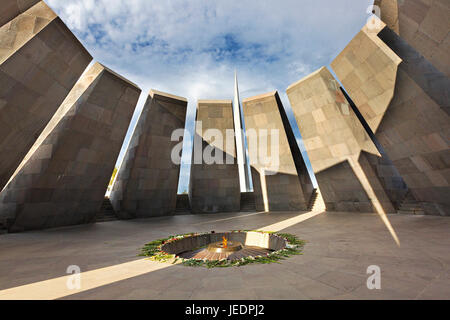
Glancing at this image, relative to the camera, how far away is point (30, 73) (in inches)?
318

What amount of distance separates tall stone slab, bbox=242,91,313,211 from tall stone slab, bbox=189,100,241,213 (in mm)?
1849

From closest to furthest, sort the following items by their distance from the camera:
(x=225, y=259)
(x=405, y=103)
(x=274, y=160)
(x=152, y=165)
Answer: (x=225, y=259) < (x=405, y=103) < (x=152, y=165) < (x=274, y=160)

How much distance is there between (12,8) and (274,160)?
57.7 feet

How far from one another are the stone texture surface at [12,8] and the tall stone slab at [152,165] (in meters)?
9.98

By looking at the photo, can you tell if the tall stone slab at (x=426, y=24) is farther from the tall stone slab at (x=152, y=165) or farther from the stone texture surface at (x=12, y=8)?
the tall stone slab at (x=152, y=165)

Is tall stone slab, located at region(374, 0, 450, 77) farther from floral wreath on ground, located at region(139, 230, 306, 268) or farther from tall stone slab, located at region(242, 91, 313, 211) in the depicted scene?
tall stone slab, located at region(242, 91, 313, 211)

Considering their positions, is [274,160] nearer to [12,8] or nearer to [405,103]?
[405,103]

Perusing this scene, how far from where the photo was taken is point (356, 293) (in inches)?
141

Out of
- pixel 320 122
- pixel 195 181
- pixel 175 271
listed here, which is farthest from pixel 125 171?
pixel 320 122

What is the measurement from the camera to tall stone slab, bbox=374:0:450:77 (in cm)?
616

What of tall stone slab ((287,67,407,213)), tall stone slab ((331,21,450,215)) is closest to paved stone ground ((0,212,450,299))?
tall stone slab ((331,21,450,215))

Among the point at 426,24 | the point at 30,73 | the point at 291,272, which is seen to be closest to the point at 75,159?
the point at 30,73

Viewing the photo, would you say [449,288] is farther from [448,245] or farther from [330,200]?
[330,200]

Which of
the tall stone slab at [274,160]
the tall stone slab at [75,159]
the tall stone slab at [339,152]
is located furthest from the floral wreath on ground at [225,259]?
the tall stone slab at [274,160]
